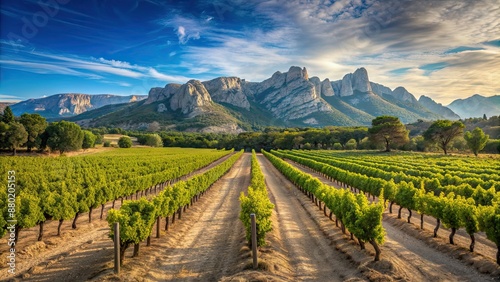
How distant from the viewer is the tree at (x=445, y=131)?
88375mm

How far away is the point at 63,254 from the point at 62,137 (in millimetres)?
83242

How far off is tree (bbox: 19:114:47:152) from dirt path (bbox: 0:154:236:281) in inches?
2941

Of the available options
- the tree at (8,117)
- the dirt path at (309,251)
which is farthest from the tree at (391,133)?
the tree at (8,117)

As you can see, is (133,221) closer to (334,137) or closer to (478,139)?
(478,139)

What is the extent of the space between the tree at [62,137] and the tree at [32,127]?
2478 millimetres

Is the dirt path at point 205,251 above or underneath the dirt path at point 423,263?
underneath

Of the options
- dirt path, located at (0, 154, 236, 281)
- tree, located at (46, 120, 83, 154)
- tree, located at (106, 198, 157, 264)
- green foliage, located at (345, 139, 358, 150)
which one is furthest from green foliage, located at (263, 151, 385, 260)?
→ green foliage, located at (345, 139, 358, 150)

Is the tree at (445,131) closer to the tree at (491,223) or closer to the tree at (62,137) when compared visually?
the tree at (491,223)

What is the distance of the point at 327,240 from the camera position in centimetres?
1992

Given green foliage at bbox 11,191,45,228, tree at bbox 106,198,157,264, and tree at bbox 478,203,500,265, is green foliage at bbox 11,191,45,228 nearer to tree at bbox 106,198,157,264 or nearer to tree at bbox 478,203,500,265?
tree at bbox 106,198,157,264

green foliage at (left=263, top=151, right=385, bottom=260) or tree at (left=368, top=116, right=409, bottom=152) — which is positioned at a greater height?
tree at (left=368, top=116, right=409, bottom=152)

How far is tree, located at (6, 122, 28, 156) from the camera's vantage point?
252ft

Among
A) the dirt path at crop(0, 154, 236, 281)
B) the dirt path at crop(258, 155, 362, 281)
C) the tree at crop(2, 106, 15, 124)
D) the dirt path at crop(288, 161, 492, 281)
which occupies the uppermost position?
the tree at crop(2, 106, 15, 124)

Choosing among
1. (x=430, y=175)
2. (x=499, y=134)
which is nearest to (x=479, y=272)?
(x=430, y=175)
